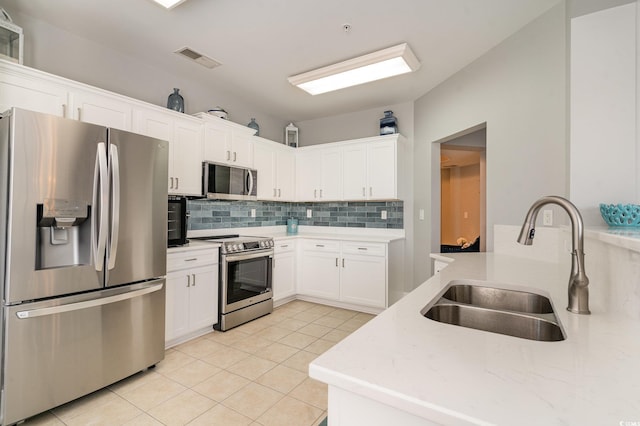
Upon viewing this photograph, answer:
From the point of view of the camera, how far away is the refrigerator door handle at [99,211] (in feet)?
6.35

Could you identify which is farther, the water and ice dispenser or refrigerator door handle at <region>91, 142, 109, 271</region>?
refrigerator door handle at <region>91, 142, 109, 271</region>

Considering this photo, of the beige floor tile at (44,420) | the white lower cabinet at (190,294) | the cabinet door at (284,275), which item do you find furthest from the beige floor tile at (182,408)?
the cabinet door at (284,275)

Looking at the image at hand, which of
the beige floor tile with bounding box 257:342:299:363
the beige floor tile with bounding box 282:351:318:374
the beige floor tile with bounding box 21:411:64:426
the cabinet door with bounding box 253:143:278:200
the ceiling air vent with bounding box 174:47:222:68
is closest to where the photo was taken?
the beige floor tile with bounding box 21:411:64:426

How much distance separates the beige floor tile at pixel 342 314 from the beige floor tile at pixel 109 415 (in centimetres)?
220

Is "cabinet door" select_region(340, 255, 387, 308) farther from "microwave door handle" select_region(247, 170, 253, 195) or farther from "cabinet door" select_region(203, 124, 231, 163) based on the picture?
"cabinet door" select_region(203, 124, 231, 163)

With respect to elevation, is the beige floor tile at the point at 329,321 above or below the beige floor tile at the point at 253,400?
above

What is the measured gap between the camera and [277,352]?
2.69 m

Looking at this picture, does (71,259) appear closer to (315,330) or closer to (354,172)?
(315,330)

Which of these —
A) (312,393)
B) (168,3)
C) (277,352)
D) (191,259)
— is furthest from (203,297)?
(168,3)

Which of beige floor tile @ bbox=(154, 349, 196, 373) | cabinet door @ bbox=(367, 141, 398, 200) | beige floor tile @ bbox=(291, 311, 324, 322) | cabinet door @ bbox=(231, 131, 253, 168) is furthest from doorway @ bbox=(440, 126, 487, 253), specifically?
beige floor tile @ bbox=(154, 349, 196, 373)

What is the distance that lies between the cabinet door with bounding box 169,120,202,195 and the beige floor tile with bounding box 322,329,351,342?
6.47ft

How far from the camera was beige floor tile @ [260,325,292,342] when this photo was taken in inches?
118

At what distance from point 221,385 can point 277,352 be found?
604 mm

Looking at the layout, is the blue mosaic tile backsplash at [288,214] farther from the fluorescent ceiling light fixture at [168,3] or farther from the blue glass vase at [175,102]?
the fluorescent ceiling light fixture at [168,3]
